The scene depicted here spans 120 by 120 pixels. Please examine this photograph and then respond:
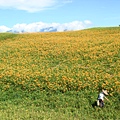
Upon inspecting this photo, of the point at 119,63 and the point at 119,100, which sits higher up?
the point at 119,63

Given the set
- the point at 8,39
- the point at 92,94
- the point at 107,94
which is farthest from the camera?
the point at 8,39

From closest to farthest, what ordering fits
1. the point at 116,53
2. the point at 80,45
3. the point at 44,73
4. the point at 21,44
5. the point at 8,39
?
the point at 44,73
the point at 116,53
the point at 80,45
the point at 21,44
the point at 8,39

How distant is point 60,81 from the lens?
72.3ft

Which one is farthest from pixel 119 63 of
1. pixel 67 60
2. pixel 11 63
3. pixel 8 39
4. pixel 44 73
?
pixel 8 39

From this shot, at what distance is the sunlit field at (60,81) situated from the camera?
17781 millimetres

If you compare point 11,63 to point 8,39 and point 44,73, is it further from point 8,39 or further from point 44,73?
point 8,39

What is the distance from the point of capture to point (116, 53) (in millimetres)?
27531

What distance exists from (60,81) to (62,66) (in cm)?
408

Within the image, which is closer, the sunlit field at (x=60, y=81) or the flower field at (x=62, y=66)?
the sunlit field at (x=60, y=81)

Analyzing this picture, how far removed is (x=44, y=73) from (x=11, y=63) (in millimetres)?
6126

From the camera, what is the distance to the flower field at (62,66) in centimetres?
2148

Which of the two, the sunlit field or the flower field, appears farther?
the flower field

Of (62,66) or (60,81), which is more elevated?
(62,66)

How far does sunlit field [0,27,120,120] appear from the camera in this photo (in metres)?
17.8
